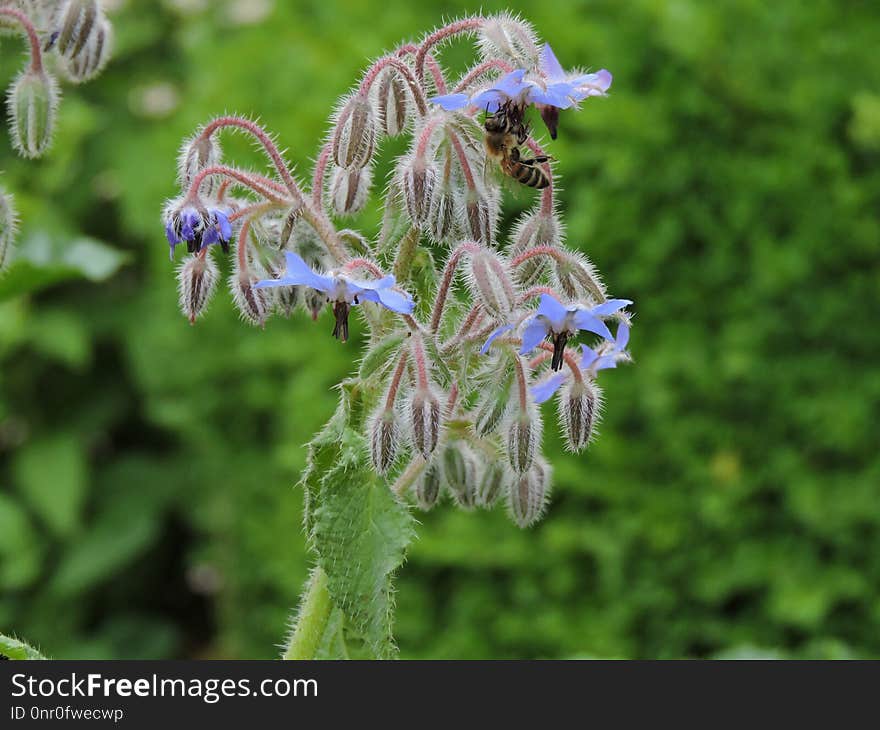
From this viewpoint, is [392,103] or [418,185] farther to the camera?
[392,103]

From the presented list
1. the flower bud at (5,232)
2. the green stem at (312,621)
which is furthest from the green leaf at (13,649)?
the flower bud at (5,232)

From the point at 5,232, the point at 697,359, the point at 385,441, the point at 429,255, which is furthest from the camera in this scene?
the point at 697,359

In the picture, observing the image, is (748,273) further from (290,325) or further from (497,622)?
(290,325)

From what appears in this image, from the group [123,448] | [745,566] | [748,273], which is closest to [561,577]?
[745,566]

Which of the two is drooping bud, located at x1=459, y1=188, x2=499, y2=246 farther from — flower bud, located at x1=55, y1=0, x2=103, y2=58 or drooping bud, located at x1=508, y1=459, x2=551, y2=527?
flower bud, located at x1=55, y1=0, x2=103, y2=58

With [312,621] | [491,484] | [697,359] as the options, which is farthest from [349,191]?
[697,359]

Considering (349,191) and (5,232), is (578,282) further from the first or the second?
(5,232)

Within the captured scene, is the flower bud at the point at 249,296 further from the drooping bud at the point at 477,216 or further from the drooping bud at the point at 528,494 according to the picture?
the drooping bud at the point at 528,494
